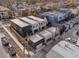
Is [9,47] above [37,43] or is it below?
below

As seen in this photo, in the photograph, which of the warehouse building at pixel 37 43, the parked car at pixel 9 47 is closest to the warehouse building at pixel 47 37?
the warehouse building at pixel 37 43

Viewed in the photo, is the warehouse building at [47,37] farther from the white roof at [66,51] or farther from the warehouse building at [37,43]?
the white roof at [66,51]

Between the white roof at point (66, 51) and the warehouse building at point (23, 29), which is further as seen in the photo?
the warehouse building at point (23, 29)

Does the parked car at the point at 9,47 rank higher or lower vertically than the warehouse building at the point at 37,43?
lower

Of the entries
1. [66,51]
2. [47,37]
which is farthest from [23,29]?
[66,51]

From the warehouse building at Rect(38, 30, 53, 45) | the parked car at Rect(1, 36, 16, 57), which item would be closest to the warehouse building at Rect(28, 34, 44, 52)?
the warehouse building at Rect(38, 30, 53, 45)

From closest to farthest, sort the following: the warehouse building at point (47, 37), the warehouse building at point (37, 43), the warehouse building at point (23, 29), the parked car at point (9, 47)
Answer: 1. the parked car at point (9, 47)
2. the warehouse building at point (37, 43)
3. the warehouse building at point (47, 37)
4. the warehouse building at point (23, 29)

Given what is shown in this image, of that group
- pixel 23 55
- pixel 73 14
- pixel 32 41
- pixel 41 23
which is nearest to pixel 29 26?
pixel 41 23

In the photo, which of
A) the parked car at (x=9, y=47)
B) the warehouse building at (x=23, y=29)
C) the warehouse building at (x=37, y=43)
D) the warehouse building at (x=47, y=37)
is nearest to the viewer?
the parked car at (x=9, y=47)

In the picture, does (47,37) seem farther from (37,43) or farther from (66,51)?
(66,51)

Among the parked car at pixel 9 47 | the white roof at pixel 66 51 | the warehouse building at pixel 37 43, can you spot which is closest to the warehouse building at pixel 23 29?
the warehouse building at pixel 37 43

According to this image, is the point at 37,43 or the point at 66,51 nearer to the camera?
the point at 66,51

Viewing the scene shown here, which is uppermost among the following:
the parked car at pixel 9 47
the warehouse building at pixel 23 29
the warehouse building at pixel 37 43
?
the warehouse building at pixel 23 29
